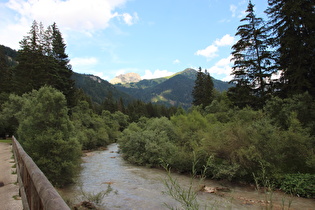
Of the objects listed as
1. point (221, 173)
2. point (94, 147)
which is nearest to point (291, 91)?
point (221, 173)

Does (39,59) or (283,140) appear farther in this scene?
(39,59)

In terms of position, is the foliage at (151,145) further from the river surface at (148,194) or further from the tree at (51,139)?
the tree at (51,139)

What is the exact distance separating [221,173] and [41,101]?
12.6m

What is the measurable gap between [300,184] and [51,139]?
46.4 feet

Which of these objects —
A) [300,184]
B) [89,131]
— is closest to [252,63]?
[300,184]

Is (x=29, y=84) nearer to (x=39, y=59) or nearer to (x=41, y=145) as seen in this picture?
(x=39, y=59)

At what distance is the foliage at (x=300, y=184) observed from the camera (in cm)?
1013

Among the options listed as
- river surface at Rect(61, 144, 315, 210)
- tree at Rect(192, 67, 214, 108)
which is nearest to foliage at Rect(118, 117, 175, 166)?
river surface at Rect(61, 144, 315, 210)

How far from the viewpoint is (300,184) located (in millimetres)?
10641

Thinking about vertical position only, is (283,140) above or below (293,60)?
below

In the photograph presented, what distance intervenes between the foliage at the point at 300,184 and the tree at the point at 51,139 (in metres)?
12.2

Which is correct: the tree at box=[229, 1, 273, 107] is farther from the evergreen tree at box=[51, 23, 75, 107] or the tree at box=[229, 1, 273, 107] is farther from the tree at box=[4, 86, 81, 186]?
the evergreen tree at box=[51, 23, 75, 107]

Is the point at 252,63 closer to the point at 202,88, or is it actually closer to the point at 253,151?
the point at 253,151

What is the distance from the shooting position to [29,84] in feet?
115
